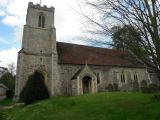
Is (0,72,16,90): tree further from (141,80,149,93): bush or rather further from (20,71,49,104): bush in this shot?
(141,80,149,93): bush

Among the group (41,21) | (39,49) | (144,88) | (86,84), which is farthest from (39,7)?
(144,88)

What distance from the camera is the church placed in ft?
84.4

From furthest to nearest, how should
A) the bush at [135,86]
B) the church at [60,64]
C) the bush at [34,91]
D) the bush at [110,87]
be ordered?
1. the bush at [135,86]
2. the bush at [110,87]
3. the church at [60,64]
4. the bush at [34,91]

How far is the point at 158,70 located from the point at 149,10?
2483 mm

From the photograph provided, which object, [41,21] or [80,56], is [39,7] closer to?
[41,21]

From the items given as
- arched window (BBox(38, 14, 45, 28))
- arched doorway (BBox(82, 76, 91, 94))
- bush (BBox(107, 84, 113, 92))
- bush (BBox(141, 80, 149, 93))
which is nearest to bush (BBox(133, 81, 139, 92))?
bush (BBox(141, 80, 149, 93))

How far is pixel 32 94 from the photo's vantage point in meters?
19.8

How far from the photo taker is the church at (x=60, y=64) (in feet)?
84.4

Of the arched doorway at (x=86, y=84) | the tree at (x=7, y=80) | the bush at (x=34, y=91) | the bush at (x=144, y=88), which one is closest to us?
the bush at (x=34, y=91)

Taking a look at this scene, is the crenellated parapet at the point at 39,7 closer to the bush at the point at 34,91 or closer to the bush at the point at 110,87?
the bush at the point at 34,91

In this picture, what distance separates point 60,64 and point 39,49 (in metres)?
3.66

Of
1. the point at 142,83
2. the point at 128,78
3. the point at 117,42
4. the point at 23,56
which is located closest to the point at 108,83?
the point at 128,78

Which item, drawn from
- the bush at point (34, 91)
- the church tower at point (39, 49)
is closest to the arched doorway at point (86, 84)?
the church tower at point (39, 49)

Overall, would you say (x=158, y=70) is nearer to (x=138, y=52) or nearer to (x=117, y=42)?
(x=138, y=52)
